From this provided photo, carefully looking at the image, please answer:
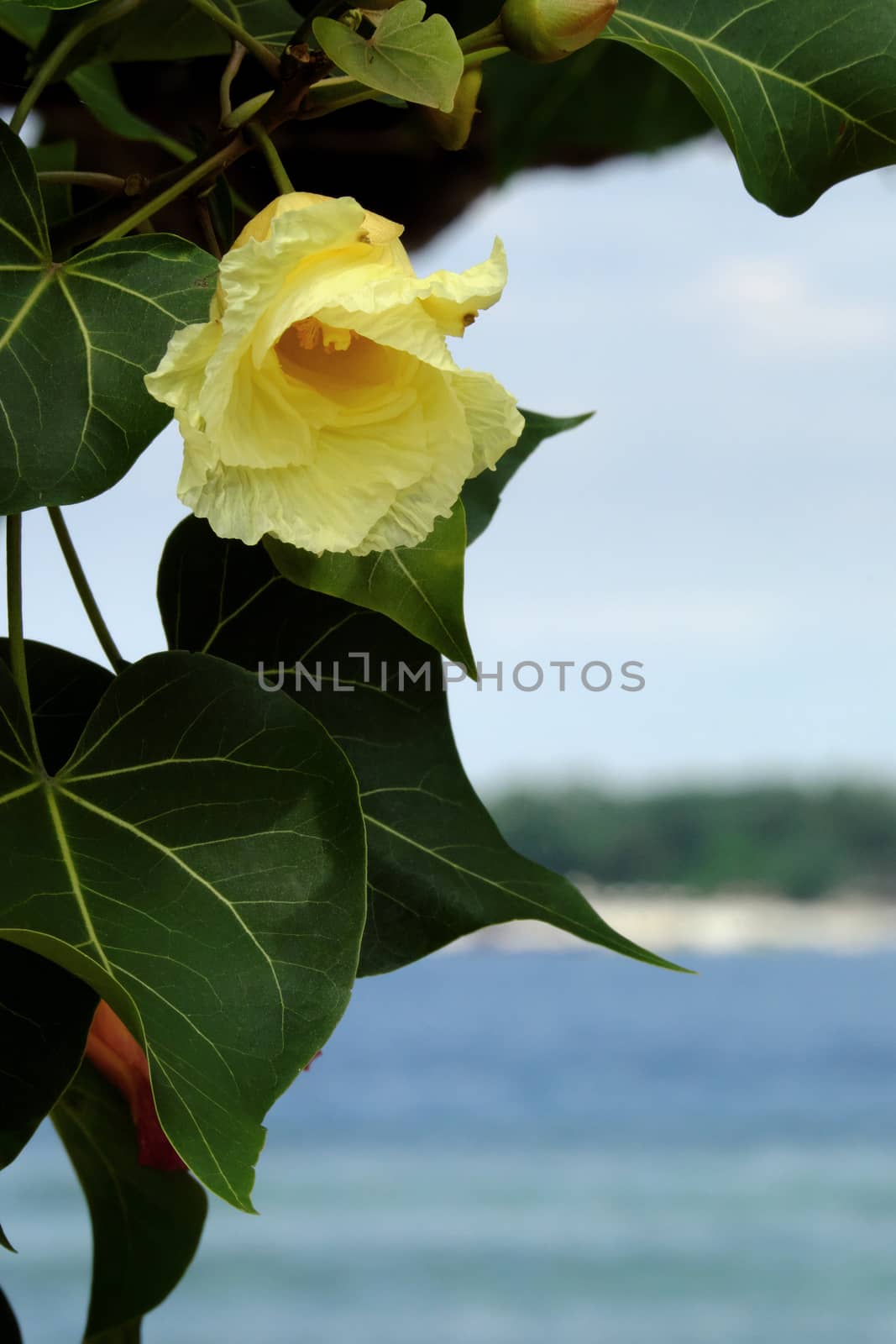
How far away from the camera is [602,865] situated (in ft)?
24.8

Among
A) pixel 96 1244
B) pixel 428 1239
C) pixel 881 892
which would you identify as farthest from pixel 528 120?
pixel 881 892

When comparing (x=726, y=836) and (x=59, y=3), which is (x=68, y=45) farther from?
(x=726, y=836)

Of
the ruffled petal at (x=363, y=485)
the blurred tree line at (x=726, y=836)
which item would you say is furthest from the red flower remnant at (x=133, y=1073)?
the blurred tree line at (x=726, y=836)

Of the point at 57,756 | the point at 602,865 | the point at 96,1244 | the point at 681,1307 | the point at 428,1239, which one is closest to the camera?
the point at 57,756

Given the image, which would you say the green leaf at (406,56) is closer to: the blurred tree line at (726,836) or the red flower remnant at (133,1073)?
the red flower remnant at (133,1073)

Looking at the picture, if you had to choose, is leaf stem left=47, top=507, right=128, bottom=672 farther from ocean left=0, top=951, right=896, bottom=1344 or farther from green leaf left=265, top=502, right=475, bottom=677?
ocean left=0, top=951, right=896, bottom=1344

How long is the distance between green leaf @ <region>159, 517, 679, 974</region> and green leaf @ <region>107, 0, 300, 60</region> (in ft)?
0.45

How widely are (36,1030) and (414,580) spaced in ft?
0.39

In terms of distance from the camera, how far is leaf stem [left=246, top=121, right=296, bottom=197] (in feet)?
0.86

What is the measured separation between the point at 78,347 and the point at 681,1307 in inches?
248

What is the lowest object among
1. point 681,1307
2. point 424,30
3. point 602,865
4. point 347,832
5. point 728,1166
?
point 681,1307

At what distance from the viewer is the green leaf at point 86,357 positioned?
252mm

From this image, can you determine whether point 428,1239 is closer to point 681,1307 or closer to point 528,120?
point 681,1307

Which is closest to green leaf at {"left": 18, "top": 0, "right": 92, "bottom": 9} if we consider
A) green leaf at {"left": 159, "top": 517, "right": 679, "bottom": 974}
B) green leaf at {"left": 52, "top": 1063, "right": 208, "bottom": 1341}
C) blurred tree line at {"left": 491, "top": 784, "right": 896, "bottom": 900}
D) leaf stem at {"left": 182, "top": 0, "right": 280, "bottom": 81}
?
leaf stem at {"left": 182, "top": 0, "right": 280, "bottom": 81}
